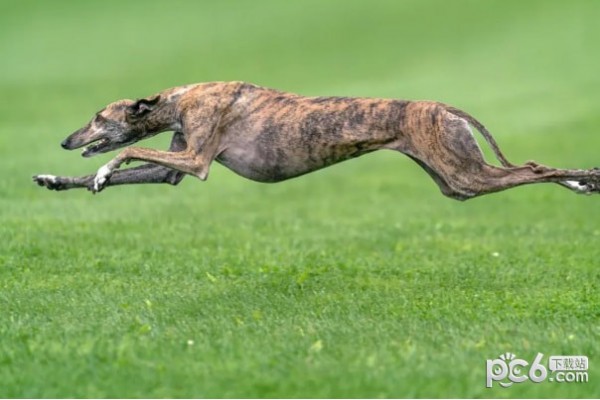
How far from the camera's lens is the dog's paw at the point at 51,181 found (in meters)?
10.2

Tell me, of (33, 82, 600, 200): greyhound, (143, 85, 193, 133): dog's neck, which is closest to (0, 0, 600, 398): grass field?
(33, 82, 600, 200): greyhound

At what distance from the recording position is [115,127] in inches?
393

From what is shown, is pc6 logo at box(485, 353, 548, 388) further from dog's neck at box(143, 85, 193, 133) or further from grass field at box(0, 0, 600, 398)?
dog's neck at box(143, 85, 193, 133)

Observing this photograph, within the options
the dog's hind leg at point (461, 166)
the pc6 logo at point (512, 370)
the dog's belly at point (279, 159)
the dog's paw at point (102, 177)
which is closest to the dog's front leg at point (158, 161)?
the dog's paw at point (102, 177)

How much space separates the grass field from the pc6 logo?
0.10 m

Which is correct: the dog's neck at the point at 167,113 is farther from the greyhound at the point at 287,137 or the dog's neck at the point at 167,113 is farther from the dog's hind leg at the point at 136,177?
the dog's hind leg at the point at 136,177

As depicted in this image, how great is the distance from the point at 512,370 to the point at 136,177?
4.33 m

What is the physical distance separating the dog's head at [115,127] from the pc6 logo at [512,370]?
407cm

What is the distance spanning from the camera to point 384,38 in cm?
3644

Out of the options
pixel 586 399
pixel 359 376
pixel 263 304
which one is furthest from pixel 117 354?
pixel 586 399

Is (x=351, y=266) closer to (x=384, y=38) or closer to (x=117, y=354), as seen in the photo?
(x=117, y=354)

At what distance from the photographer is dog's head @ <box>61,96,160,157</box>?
9.91m

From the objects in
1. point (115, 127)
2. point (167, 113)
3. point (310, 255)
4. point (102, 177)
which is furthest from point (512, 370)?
point (310, 255)

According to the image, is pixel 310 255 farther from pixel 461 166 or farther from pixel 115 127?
pixel 461 166
